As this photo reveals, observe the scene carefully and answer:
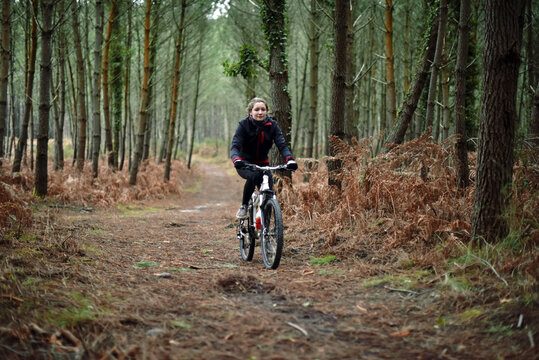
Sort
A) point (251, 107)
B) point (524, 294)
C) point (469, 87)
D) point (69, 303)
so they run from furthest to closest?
point (469, 87) → point (251, 107) → point (69, 303) → point (524, 294)

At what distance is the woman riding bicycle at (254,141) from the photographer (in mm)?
5492

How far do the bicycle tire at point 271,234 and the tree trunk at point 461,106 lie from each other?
263 cm

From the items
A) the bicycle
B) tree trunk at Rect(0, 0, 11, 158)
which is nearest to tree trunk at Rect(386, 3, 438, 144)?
the bicycle

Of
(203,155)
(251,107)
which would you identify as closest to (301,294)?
(251,107)

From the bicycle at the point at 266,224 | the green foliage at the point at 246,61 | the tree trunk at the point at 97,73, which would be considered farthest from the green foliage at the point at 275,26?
the tree trunk at the point at 97,73

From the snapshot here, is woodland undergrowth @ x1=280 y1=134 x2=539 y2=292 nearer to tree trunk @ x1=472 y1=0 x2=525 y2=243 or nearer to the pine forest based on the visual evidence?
the pine forest

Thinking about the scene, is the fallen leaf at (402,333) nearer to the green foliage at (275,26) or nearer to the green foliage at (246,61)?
the green foliage at (275,26)

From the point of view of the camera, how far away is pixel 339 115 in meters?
7.23

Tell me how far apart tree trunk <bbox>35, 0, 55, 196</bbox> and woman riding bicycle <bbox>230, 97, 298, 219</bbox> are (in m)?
6.42

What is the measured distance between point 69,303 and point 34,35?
34.3 feet

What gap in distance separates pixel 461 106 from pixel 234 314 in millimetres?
4668

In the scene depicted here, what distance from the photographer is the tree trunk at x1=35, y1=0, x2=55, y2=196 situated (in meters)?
9.18

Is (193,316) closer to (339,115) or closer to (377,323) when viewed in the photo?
(377,323)

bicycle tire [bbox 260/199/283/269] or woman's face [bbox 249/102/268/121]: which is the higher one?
woman's face [bbox 249/102/268/121]
